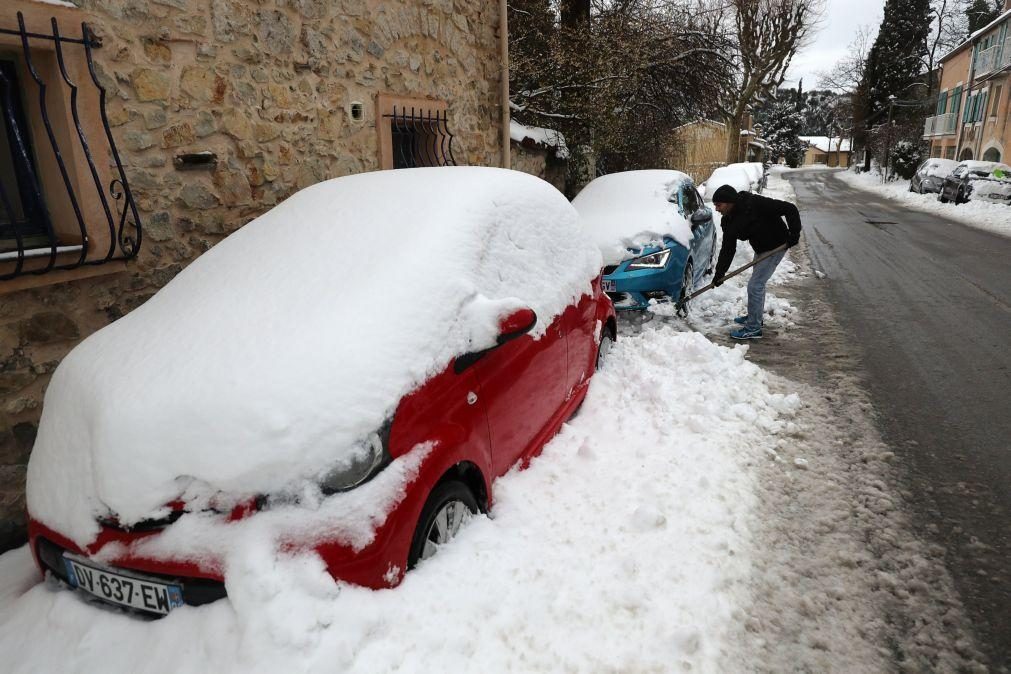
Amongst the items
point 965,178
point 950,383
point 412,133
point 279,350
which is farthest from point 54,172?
point 965,178

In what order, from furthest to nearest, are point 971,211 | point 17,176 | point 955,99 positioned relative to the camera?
point 955,99 → point 971,211 → point 17,176

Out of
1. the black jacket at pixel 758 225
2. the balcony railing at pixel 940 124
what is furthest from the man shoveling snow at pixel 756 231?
the balcony railing at pixel 940 124

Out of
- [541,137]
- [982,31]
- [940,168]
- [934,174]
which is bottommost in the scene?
[934,174]

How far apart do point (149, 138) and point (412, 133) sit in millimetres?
3295

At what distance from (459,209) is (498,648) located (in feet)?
6.37

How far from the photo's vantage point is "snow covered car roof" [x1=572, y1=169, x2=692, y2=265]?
260 inches

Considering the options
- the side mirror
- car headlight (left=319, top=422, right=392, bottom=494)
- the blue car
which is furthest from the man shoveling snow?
car headlight (left=319, top=422, right=392, bottom=494)

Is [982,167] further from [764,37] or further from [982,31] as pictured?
[982,31]

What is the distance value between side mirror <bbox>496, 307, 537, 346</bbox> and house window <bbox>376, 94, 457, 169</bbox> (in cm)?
378

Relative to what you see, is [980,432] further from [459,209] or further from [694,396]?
[459,209]

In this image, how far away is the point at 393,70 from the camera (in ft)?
20.3

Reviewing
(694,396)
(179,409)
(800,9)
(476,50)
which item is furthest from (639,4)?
(800,9)

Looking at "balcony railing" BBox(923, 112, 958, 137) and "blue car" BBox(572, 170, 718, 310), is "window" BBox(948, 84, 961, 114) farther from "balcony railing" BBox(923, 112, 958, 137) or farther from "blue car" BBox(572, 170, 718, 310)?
"blue car" BBox(572, 170, 718, 310)

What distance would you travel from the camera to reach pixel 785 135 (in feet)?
220
